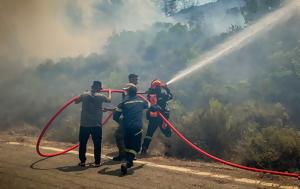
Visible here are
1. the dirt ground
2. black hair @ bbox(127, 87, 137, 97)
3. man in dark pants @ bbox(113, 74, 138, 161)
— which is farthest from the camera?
man in dark pants @ bbox(113, 74, 138, 161)

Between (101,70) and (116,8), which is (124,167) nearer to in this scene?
(101,70)

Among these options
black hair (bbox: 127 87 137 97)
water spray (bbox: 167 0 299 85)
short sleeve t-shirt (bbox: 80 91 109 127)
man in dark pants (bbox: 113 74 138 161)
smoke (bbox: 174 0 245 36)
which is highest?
smoke (bbox: 174 0 245 36)

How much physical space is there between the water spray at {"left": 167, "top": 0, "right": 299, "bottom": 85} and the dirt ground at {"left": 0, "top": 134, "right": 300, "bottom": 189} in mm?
10409

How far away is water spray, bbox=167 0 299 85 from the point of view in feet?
58.8

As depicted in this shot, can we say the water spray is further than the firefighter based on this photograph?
Yes

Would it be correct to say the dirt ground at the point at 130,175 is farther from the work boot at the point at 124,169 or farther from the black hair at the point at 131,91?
the black hair at the point at 131,91

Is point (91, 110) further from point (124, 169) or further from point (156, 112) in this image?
point (156, 112)

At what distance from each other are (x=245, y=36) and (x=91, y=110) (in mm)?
13727

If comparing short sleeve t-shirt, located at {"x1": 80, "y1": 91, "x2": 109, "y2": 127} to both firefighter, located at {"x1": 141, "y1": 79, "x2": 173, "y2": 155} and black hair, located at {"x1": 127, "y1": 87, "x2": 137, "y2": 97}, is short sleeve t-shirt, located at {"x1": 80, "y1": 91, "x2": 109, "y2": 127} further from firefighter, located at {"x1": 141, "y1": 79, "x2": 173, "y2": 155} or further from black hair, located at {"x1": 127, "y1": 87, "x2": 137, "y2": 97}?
firefighter, located at {"x1": 141, "y1": 79, "x2": 173, "y2": 155}

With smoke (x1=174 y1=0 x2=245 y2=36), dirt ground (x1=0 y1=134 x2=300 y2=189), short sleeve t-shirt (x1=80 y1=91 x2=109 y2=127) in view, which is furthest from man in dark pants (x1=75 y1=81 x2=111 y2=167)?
smoke (x1=174 y1=0 x2=245 y2=36)

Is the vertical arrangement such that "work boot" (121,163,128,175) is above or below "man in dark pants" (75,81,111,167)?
below

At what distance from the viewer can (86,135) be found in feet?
24.9

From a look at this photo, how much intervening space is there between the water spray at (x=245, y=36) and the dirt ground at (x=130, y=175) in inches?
410

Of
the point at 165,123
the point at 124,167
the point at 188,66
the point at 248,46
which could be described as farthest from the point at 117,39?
the point at 124,167
